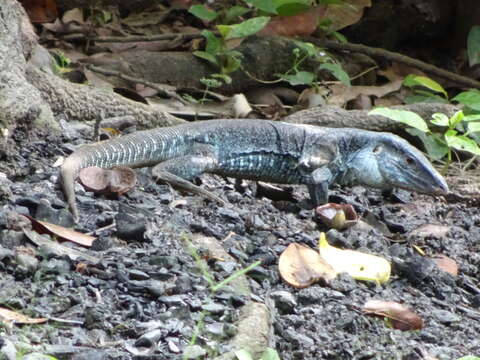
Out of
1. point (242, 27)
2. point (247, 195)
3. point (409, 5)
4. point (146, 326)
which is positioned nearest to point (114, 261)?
point (146, 326)

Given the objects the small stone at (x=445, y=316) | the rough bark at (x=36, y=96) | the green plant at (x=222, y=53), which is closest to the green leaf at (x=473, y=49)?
the green plant at (x=222, y=53)

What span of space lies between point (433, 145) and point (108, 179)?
3796mm

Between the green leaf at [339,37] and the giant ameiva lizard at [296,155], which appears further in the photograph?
the green leaf at [339,37]

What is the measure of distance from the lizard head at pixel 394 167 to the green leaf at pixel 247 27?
6.38ft

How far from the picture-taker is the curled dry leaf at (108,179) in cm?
565

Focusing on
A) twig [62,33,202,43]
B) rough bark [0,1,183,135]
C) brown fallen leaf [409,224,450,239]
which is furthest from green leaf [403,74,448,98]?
brown fallen leaf [409,224,450,239]

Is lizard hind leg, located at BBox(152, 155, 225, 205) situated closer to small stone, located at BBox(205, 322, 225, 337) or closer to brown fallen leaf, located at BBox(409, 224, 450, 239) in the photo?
brown fallen leaf, located at BBox(409, 224, 450, 239)

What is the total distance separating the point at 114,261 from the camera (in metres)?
4.52

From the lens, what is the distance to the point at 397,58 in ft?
34.3

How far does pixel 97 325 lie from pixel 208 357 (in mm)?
441

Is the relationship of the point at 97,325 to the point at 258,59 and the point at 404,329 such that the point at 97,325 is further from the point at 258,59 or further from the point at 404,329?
the point at 258,59

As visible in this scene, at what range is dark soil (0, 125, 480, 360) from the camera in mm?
3883

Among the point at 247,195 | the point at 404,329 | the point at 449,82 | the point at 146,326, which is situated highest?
the point at 146,326

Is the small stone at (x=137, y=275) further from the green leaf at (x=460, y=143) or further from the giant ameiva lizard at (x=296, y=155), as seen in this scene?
the green leaf at (x=460, y=143)
